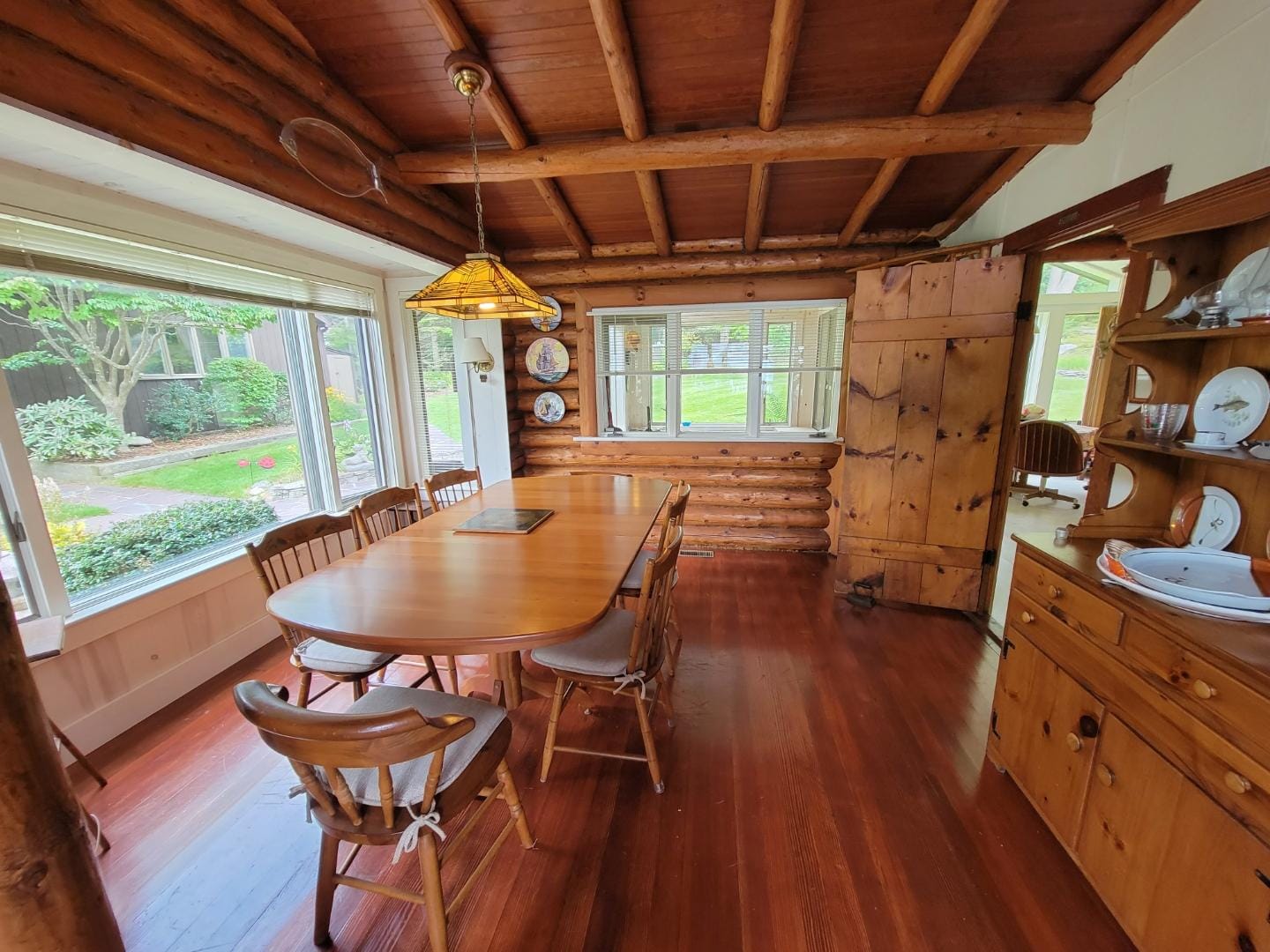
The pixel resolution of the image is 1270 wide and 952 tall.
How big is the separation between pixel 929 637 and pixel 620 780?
203 cm

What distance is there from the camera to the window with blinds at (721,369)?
3.87 m

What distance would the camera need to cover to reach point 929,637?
9.11ft

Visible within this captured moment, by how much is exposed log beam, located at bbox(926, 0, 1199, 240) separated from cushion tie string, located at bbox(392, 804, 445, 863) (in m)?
3.59

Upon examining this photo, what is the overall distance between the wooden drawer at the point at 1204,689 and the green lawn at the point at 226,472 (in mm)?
3877

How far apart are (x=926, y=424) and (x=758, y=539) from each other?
171 centimetres

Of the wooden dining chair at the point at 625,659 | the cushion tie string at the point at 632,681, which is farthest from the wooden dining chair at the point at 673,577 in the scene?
the cushion tie string at the point at 632,681

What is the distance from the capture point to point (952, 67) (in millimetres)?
2025

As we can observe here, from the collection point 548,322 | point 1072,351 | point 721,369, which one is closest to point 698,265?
point 721,369

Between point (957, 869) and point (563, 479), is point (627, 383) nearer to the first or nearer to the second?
point (563, 479)

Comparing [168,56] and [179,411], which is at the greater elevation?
[168,56]

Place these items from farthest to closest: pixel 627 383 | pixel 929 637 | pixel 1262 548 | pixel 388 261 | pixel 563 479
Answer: pixel 627 383
pixel 388 261
pixel 563 479
pixel 929 637
pixel 1262 548

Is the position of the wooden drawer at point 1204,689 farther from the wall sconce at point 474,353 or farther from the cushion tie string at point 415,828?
the wall sconce at point 474,353

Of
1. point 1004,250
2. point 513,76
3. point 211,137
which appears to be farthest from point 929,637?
point 211,137

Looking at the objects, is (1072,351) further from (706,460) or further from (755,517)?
(706,460)
